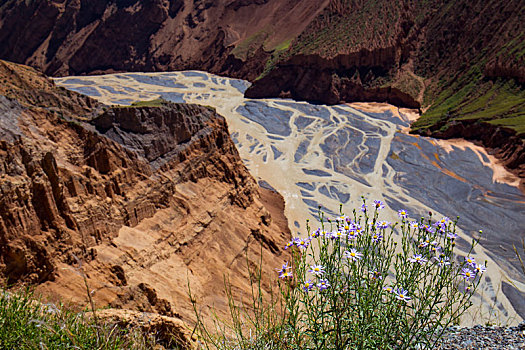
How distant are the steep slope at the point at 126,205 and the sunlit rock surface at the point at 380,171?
6.78 m

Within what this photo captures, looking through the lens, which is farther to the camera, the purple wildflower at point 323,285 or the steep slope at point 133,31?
the steep slope at point 133,31

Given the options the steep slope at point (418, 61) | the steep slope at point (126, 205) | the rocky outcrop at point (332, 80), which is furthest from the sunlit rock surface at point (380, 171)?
the steep slope at point (126, 205)

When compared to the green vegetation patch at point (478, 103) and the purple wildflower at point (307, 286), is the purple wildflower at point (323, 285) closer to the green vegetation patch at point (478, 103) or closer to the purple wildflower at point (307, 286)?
the purple wildflower at point (307, 286)

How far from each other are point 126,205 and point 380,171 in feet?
78.5

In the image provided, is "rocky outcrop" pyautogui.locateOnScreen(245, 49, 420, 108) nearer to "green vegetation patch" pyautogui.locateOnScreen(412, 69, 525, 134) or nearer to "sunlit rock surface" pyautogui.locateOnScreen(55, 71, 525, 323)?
"sunlit rock surface" pyautogui.locateOnScreen(55, 71, 525, 323)

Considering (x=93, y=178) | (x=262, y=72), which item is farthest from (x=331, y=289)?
(x=262, y=72)

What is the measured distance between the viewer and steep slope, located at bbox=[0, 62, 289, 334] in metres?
8.17

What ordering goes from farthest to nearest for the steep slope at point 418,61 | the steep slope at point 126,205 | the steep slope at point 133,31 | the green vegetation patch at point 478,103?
the steep slope at point 133,31, the steep slope at point 418,61, the green vegetation patch at point 478,103, the steep slope at point 126,205

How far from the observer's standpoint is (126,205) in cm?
1237

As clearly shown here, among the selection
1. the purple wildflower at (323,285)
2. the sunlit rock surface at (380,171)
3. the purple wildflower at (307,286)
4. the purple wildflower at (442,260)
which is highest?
the purple wildflower at (442,260)

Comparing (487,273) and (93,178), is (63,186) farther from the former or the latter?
(487,273)

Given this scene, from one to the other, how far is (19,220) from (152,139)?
23.2ft

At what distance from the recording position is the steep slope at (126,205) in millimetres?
8172

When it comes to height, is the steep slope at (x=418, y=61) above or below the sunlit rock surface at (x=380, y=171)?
above
